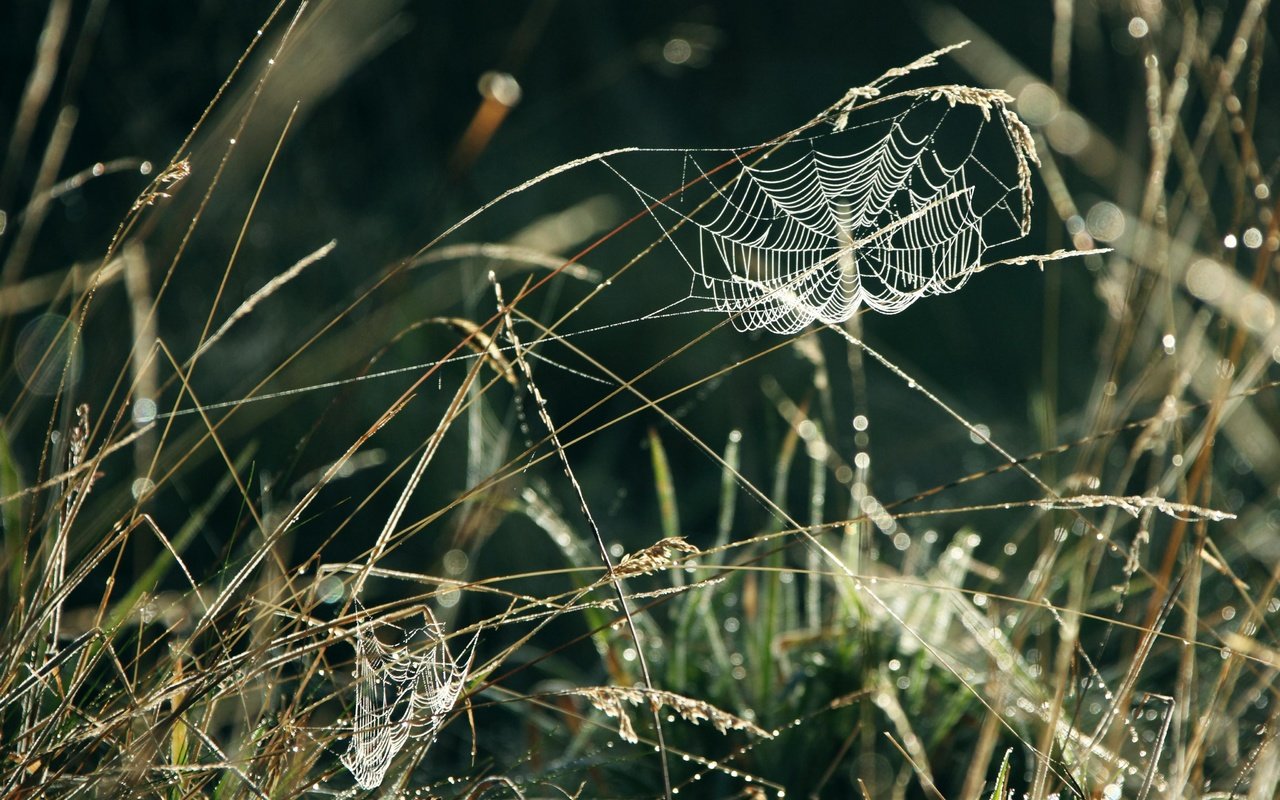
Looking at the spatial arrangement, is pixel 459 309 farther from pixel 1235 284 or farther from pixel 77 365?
pixel 1235 284

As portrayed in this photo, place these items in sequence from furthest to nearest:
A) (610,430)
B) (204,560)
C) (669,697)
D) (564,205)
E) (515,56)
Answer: (515,56), (564,205), (610,430), (204,560), (669,697)

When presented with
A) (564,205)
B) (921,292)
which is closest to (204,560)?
(564,205)

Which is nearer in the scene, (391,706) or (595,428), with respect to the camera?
(391,706)

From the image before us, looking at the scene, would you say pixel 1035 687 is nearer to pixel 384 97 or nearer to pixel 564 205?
pixel 564 205

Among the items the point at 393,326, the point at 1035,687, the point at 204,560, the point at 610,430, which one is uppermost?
the point at 1035,687

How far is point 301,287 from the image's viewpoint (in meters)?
3.40

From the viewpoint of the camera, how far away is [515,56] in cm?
411

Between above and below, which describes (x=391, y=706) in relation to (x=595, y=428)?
below

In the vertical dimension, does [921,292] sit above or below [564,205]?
above

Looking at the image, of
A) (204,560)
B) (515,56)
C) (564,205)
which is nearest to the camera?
(204,560)

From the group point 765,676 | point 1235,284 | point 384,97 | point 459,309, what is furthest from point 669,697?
point 384,97

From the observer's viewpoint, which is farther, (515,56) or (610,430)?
(515,56)

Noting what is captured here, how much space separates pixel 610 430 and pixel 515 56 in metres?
1.54

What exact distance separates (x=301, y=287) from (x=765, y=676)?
231 centimetres
